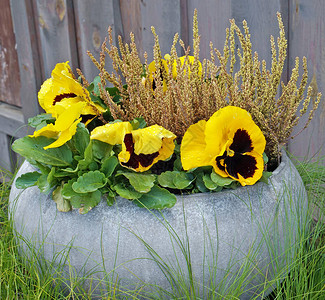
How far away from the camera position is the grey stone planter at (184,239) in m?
1.22

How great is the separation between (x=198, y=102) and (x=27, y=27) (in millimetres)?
1874

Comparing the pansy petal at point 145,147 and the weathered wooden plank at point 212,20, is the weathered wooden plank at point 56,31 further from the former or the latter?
the pansy petal at point 145,147

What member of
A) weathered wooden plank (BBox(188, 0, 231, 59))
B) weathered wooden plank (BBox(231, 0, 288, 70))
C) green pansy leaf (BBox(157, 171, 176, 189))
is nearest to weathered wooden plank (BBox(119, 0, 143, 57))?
weathered wooden plank (BBox(188, 0, 231, 59))

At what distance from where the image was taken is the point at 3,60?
343 cm

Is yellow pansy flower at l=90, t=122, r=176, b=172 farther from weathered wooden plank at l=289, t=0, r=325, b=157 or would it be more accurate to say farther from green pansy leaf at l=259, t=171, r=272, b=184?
weathered wooden plank at l=289, t=0, r=325, b=157

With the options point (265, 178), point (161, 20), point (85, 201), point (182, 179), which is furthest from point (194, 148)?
point (161, 20)

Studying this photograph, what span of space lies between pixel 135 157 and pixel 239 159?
281 mm

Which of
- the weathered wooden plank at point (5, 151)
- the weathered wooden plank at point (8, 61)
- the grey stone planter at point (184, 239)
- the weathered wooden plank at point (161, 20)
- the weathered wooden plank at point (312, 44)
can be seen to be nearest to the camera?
the grey stone planter at point (184, 239)

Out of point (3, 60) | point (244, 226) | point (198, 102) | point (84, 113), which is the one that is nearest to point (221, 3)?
point (198, 102)

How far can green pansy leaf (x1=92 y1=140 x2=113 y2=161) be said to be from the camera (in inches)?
52.6

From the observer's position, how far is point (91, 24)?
252 centimetres

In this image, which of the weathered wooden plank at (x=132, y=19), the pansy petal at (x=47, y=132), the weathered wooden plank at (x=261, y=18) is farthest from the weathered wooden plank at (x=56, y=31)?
the pansy petal at (x=47, y=132)

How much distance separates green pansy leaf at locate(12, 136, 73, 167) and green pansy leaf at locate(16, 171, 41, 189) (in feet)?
0.17

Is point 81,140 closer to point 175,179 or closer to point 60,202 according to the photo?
point 60,202
